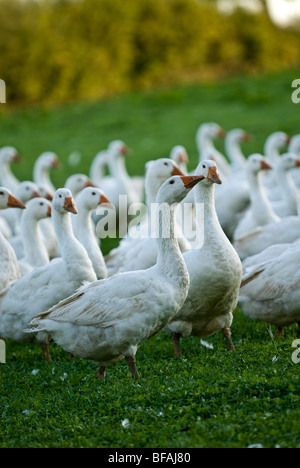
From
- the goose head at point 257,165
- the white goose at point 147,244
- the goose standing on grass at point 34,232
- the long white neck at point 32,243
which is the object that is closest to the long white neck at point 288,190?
the goose head at point 257,165

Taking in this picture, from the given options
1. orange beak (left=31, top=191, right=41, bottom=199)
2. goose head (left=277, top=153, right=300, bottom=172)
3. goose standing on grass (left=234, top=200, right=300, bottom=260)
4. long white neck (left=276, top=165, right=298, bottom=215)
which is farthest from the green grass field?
goose head (left=277, top=153, right=300, bottom=172)

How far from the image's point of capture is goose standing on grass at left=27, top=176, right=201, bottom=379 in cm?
738

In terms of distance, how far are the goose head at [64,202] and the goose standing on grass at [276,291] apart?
7.07ft

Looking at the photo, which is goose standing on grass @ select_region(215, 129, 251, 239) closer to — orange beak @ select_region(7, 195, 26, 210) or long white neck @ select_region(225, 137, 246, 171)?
long white neck @ select_region(225, 137, 246, 171)

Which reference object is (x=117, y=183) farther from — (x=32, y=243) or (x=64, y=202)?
(x=64, y=202)

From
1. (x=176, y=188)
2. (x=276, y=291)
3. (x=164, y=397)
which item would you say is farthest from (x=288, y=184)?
(x=164, y=397)

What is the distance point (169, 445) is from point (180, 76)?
142 feet

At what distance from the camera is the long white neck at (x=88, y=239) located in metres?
10.3

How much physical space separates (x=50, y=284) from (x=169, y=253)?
2.15m

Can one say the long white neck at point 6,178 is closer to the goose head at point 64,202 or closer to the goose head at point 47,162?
the goose head at point 47,162

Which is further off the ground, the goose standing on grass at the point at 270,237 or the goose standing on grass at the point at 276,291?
the goose standing on grass at the point at 270,237

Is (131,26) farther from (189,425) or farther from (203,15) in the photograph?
(189,425)

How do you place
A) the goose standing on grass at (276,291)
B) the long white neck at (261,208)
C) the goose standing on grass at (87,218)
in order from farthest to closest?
1. the long white neck at (261,208)
2. the goose standing on grass at (87,218)
3. the goose standing on grass at (276,291)

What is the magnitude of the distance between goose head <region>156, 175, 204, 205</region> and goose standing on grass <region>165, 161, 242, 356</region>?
0.86m
